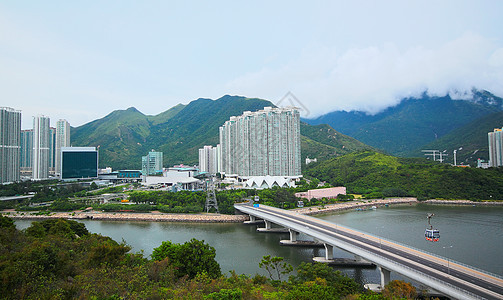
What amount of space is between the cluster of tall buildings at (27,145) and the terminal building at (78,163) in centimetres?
302

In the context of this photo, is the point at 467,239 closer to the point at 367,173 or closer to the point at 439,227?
the point at 439,227

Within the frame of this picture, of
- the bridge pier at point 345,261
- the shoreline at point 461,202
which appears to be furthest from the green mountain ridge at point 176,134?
the bridge pier at point 345,261

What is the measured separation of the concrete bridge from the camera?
26.3ft

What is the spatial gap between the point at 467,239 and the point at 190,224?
1728 cm

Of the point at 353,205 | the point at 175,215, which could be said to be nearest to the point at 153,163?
the point at 175,215

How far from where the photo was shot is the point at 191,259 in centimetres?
1088

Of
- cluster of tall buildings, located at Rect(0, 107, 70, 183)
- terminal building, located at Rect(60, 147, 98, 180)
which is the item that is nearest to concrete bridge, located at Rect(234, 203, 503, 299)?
cluster of tall buildings, located at Rect(0, 107, 70, 183)

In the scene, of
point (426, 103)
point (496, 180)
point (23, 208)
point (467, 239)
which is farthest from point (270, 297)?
point (426, 103)

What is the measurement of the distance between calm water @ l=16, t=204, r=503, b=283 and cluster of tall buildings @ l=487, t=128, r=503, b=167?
21.9 m

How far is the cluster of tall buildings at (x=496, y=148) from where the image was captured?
1687 inches

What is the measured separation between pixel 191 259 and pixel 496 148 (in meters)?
50.1

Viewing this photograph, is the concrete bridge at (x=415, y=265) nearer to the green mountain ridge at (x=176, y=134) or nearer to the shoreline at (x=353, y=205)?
the shoreline at (x=353, y=205)

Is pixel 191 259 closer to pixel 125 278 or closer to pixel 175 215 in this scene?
pixel 125 278

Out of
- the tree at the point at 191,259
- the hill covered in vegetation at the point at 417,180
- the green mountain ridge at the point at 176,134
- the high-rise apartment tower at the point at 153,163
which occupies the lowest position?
the tree at the point at 191,259
